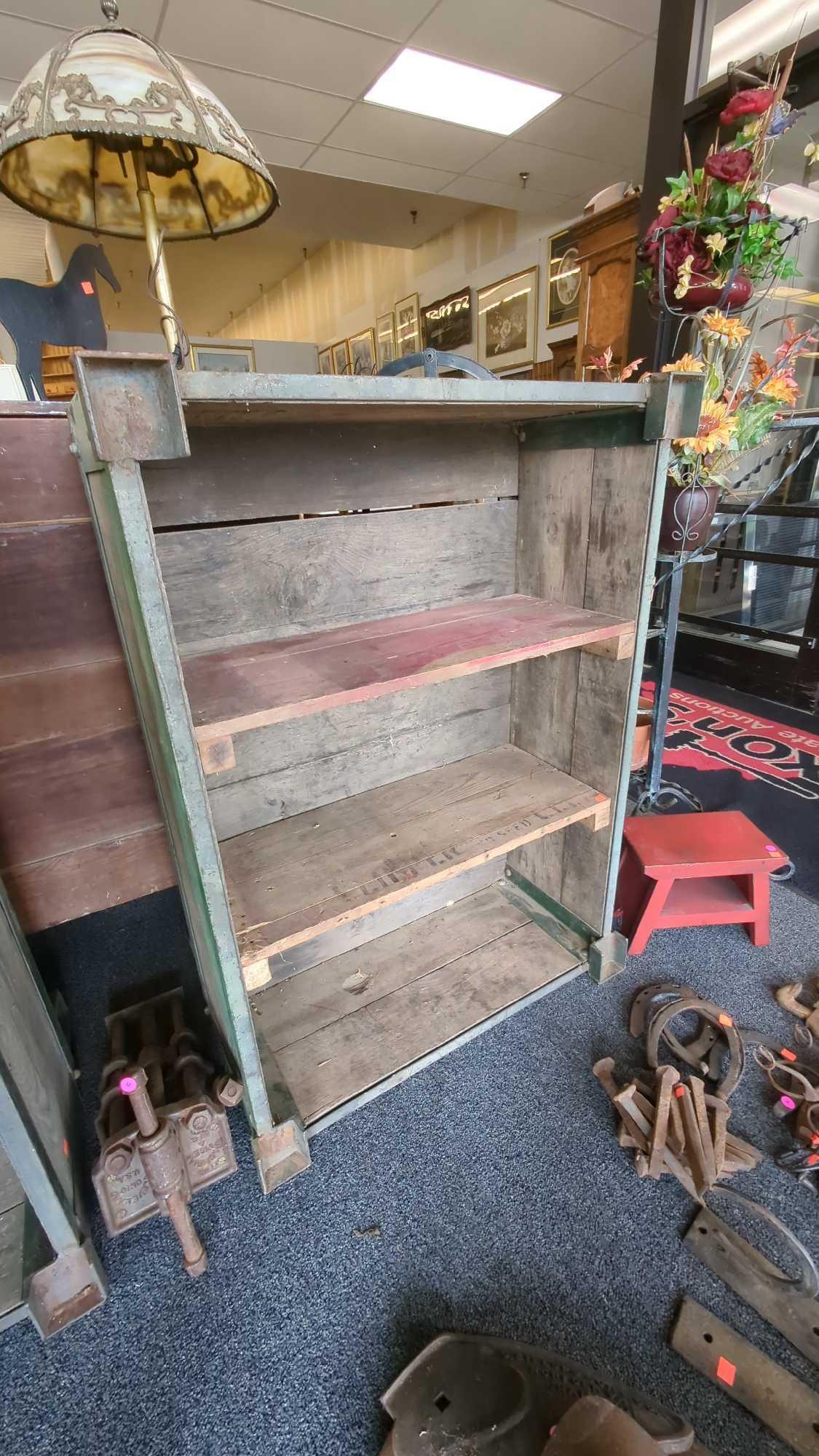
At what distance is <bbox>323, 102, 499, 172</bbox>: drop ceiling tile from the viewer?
3.29m

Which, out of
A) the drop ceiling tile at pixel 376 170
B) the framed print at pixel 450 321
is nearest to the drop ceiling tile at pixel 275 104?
the drop ceiling tile at pixel 376 170

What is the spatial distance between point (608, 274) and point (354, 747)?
9.67ft

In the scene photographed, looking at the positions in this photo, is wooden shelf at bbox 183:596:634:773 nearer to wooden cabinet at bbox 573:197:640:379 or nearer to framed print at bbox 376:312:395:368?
wooden cabinet at bbox 573:197:640:379

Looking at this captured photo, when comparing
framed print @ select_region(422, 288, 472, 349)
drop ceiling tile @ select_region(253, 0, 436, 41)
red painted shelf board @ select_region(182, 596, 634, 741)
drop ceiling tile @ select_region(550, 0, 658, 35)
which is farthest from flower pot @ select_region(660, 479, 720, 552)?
framed print @ select_region(422, 288, 472, 349)

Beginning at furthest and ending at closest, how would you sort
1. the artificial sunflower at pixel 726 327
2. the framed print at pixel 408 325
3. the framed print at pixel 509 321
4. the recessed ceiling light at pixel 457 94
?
the framed print at pixel 408 325
the framed print at pixel 509 321
the recessed ceiling light at pixel 457 94
the artificial sunflower at pixel 726 327

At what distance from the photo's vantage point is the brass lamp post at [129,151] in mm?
795

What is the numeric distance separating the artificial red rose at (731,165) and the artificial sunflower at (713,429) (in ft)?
1.47

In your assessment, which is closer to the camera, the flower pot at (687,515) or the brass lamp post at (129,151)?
the brass lamp post at (129,151)

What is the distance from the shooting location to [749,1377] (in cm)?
90

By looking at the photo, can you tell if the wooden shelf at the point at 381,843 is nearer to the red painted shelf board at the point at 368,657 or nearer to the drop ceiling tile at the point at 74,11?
the red painted shelf board at the point at 368,657

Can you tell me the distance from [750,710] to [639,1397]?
2861 mm

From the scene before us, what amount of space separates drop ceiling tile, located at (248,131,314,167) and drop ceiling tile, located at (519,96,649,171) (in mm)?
1239

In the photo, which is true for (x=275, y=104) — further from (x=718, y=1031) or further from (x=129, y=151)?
(x=718, y=1031)

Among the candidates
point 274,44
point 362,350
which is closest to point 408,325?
point 362,350
